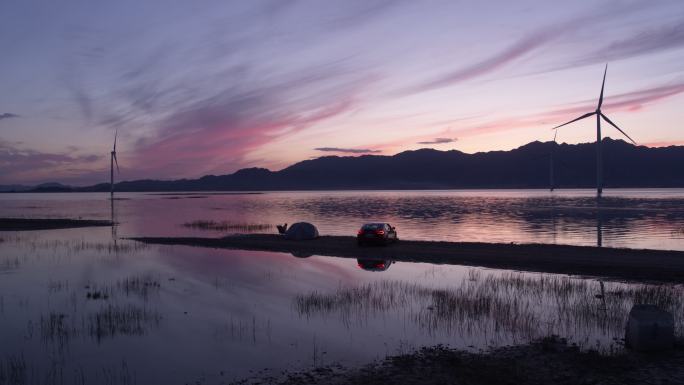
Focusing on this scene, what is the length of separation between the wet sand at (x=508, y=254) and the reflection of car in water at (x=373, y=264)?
144 centimetres

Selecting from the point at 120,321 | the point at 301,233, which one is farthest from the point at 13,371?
the point at 301,233

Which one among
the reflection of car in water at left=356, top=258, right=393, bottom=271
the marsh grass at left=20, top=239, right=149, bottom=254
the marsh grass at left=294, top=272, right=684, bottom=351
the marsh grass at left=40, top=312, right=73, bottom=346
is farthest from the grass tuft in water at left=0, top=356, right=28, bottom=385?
the marsh grass at left=20, top=239, right=149, bottom=254

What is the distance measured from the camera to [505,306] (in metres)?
21.4

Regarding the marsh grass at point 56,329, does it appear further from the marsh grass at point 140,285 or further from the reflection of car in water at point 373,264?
the reflection of car in water at point 373,264

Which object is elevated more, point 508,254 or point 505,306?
point 505,306

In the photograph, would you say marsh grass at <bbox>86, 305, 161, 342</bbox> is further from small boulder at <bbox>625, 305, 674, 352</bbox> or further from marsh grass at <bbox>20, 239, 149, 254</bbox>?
marsh grass at <bbox>20, 239, 149, 254</bbox>

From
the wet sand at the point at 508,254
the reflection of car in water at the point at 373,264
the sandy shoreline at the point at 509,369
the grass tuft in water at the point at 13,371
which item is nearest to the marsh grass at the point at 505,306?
the sandy shoreline at the point at 509,369

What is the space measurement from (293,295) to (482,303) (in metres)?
9.03

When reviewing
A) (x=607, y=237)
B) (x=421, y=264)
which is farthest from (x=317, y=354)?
(x=607, y=237)

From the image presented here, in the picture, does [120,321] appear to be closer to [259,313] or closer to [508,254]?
[259,313]

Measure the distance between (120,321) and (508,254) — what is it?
28.8 m

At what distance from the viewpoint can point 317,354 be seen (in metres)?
15.3

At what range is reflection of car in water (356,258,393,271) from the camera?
33.9 meters

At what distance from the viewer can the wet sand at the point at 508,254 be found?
3084 cm
